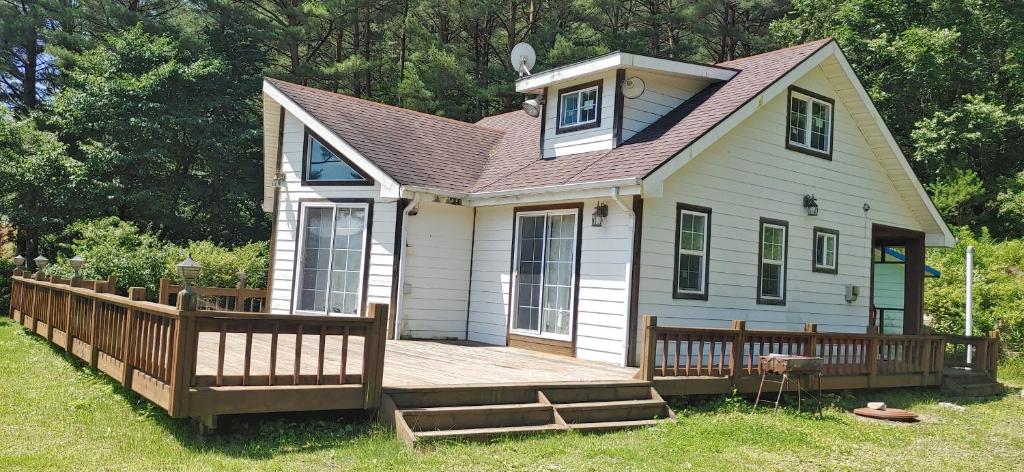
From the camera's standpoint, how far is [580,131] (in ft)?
41.9

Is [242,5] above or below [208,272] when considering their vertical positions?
above

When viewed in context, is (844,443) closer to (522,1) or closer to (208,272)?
(208,272)

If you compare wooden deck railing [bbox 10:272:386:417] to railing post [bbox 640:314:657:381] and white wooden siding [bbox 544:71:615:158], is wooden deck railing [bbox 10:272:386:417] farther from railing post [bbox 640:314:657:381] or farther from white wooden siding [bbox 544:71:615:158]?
white wooden siding [bbox 544:71:615:158]

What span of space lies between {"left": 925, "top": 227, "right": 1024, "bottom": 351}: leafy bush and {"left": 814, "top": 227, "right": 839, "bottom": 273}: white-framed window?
4.75 m

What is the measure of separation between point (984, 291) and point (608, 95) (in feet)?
32.6

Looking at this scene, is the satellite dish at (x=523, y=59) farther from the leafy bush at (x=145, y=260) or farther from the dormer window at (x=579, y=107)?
the leafy bush at (x=145, y=260)

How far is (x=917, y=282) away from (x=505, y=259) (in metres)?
8.33

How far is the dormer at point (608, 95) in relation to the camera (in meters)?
12.2

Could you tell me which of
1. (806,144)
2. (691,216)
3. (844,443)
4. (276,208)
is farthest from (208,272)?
(844,443)

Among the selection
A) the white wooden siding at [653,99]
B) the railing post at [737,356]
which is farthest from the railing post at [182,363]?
the white wooden siding at [653,99]

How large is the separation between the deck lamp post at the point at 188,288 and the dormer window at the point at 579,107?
7171 mm

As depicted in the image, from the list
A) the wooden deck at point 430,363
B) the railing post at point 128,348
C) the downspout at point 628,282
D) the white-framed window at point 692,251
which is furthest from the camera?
the white-framed window at point 692,251

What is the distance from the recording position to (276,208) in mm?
14141

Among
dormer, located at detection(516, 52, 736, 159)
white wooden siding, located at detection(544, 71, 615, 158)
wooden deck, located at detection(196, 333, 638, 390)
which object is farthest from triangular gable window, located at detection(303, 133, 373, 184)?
dormer, located at detection(516, 52, 736, 159)
